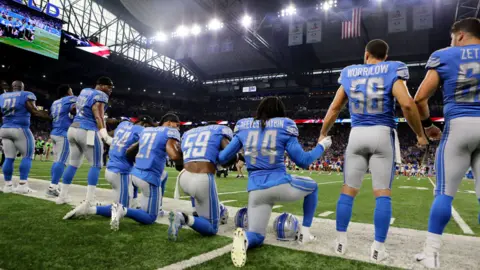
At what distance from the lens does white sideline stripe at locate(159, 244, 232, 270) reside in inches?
91.8

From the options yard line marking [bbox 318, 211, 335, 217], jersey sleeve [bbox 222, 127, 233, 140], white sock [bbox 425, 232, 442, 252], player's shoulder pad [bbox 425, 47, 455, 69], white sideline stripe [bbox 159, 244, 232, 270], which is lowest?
yard line marking [bbox 318, 211, 335, 217]

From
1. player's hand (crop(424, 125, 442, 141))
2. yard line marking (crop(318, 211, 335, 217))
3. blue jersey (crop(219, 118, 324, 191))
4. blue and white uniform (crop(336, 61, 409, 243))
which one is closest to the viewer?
blue and white uniform (crop(336, 61, 409, 243))

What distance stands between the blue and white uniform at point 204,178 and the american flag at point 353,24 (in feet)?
74.8

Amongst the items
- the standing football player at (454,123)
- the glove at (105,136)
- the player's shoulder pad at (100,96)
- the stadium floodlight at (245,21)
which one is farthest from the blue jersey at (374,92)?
the stadium floodlight at (245,21)

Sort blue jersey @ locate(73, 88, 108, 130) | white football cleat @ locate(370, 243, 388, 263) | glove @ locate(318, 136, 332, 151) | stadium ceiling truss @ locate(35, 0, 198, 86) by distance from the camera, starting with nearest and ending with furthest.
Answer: white football cleat @ locate(370, 243, 388, 263) < glove @ locate(318, 136, 332, 151) < blue jersey @ locate(73, 88, 108, 130) < stadium ceiling truss @ locate(35, 0, 198, 86)

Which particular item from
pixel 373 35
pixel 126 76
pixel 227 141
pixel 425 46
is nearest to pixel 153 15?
pixel 126 76

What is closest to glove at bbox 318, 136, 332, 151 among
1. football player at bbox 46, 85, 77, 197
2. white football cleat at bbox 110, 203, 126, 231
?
white football cleat at bbox 110, 203, 126, 231

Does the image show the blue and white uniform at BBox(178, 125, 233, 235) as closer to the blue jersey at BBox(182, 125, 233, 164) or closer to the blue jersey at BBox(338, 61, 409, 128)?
the blue jersey at BBox(182, 125, 233, 164)

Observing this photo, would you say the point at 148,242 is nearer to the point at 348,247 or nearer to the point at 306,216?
the point at 306,216

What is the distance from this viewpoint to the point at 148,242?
3.02 metres

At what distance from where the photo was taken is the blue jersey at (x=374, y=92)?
2807 mm

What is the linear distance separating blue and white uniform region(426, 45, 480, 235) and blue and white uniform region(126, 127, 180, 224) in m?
2.94

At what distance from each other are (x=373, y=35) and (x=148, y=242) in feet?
99.4

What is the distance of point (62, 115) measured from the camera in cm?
597
